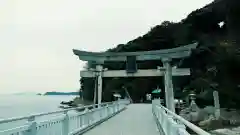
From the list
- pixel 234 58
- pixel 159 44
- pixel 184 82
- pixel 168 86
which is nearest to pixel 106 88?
Answer: pixel 159 44

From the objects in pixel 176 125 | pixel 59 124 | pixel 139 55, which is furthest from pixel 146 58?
pixel 176 125

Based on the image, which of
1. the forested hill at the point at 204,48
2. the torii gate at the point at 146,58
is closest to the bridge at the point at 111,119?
the torii gate at the point at 146,58

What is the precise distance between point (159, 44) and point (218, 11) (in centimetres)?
1628

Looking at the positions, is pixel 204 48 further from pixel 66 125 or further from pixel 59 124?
pixel 59 124

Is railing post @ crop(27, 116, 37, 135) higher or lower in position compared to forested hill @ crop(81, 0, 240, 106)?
lower

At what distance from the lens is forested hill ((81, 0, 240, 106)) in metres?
29.4

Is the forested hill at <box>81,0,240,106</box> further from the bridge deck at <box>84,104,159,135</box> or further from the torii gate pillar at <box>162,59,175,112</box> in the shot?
the bridge deck at <box>84,104,159,135</box>

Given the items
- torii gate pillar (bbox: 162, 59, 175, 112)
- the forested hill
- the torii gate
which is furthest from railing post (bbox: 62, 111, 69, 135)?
the forested hill

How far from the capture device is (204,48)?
4131 centimetres

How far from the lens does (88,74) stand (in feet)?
97.0

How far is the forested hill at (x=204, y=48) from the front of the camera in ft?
96.4

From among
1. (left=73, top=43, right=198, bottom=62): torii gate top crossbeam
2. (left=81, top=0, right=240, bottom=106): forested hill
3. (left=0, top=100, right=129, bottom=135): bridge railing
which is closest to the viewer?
(left=0, top=100, right=129, bottom=135): bridge railing

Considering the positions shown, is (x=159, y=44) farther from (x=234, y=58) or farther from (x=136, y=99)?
(x=234, y=58)

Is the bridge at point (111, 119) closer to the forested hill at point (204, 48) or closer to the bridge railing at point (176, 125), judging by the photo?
the bridge railing at point (176, 125)
